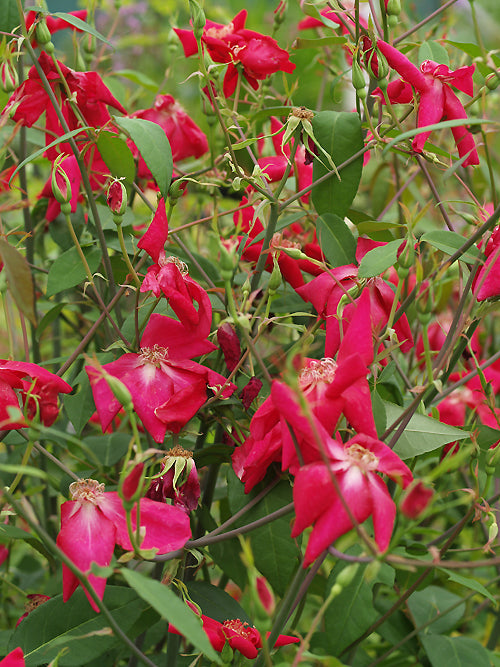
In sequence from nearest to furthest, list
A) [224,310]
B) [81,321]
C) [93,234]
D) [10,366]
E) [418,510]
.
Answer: [418,510] → [10,366] → [224,310] → [93,234] → [81,321]

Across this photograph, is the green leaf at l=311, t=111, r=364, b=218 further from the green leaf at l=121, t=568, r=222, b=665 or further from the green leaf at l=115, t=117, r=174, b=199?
the green leaf at l=121, t=568, r=222, b=665

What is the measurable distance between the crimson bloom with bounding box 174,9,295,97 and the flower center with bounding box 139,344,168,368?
25 centimetres

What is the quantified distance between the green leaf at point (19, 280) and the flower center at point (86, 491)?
126 mm

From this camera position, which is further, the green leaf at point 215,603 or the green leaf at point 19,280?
the green leaf at point 215,603

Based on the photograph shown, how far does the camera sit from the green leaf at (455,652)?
57 cm

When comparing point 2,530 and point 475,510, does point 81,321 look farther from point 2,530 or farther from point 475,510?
point 475,510

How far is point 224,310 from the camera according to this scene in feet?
1.79

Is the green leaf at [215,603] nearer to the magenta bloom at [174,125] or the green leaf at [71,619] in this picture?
the green leaf at [71,619]

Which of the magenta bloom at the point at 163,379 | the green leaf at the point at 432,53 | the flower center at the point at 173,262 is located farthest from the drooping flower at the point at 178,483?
the green leaf at the point at 432,53

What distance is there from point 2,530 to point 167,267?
0.22m

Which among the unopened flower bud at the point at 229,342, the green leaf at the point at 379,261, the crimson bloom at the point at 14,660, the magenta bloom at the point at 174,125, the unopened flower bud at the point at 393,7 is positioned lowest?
the crimson bloom at the point at 14,660

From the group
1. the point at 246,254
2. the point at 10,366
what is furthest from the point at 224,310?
the point at 10,366

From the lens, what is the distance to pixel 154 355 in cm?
48

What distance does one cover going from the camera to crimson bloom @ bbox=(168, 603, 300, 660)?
421mm
